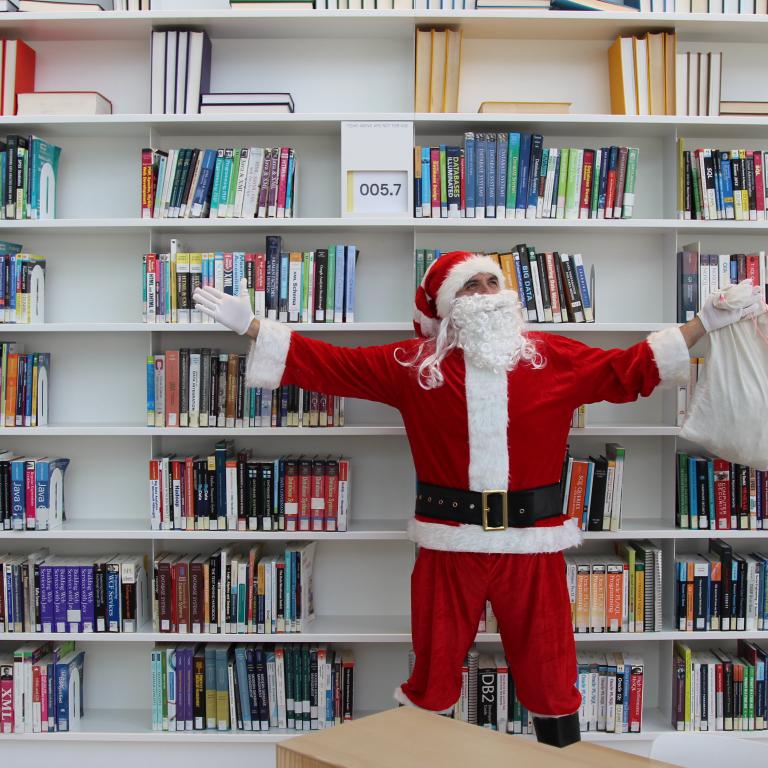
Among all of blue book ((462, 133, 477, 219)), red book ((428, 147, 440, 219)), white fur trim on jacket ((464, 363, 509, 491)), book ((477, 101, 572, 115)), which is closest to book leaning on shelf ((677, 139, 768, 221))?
book ((477, 101, 572, 115))

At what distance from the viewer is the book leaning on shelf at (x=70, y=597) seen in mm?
2492

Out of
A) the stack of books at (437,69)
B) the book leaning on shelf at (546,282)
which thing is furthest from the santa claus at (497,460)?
the stack of books at (437,69)

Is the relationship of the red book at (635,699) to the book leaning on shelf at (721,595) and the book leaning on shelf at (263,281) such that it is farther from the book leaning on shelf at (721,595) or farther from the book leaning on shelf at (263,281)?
the book leaning on shelf at (263,281)

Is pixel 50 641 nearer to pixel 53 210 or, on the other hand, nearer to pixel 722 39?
pixel 53 210

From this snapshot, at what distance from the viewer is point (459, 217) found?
2467 millimetres

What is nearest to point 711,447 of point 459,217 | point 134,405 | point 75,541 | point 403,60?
point 459,217

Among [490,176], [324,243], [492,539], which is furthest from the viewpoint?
[324,243]

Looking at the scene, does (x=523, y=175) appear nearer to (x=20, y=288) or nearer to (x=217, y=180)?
(x=217, y=180)

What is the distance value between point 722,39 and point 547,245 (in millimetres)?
910

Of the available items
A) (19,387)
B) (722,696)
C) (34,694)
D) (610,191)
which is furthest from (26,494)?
(722,696)

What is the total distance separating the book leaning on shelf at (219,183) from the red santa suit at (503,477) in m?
0.57

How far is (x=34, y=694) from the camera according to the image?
8.25 feet

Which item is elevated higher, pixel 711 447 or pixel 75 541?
pixel 711 447

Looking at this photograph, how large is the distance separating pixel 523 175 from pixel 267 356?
3.34 ft
